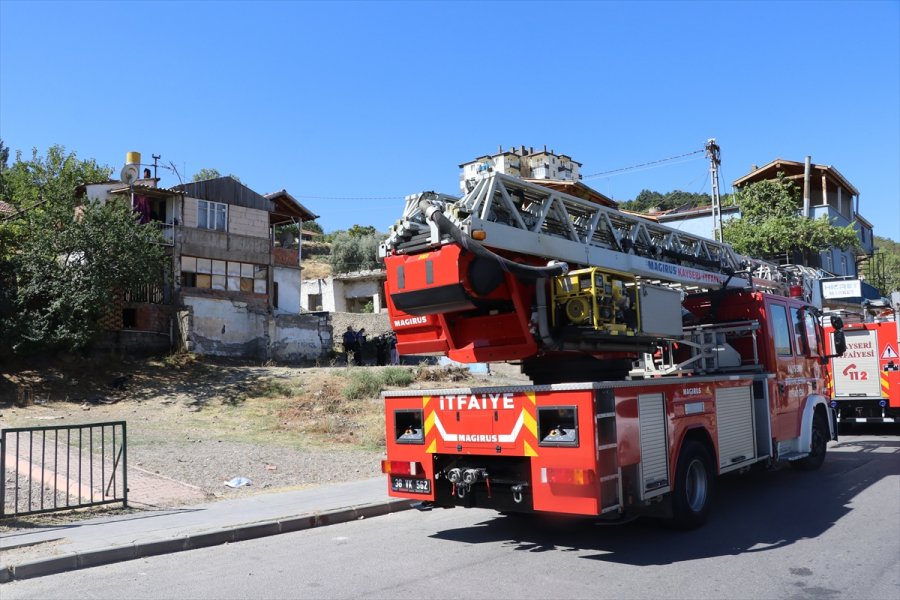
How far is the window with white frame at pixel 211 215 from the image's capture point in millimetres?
30750

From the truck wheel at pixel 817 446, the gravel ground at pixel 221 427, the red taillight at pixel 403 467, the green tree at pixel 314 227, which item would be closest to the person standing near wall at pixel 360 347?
the gravel ground at pixel 221 427

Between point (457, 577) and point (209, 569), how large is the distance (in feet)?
8.36

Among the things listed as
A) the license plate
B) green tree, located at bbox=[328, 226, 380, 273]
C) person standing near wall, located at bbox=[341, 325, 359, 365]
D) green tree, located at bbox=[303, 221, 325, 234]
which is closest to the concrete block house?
person standing near wall, located at bbox=[341, 325, 359, 365]

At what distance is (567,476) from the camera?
663 centimetres

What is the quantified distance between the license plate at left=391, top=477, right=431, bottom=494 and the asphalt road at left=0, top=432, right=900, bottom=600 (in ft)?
1.87

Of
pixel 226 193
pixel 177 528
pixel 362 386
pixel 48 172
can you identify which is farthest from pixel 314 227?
pixel 177 528

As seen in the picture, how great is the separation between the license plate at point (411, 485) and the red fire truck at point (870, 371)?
11935 mm

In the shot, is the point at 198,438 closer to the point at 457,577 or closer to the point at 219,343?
the point at 457,577

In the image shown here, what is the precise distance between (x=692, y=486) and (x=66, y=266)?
21784mm

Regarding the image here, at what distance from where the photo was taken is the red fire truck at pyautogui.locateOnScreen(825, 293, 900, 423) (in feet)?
52.9

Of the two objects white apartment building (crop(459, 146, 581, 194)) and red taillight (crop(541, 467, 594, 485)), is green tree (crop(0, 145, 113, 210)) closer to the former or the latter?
red taillight (crop(541, 467, 594, 485))

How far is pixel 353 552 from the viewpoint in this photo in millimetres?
7547

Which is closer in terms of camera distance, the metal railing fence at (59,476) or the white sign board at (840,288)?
the metal railing fence at (59,476)

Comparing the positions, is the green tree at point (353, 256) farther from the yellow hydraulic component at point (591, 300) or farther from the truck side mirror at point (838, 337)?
the yellow hydraulic component at point (591, 300)
